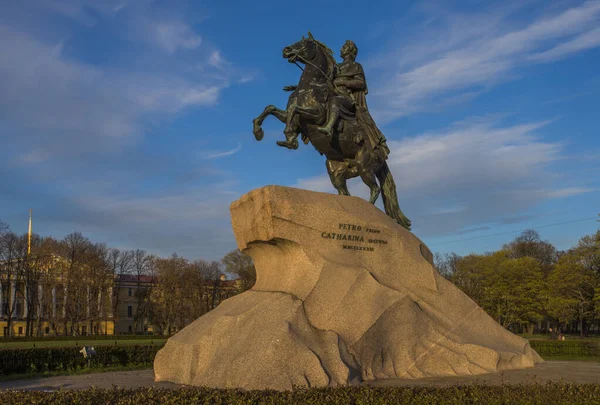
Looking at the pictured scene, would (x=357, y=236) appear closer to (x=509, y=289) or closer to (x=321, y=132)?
(x=321, y=132)

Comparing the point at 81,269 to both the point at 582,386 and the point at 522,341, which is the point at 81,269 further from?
the point at 582,386

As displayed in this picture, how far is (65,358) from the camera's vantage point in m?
16.5

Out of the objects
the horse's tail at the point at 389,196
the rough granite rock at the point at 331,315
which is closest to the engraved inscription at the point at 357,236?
the rough granite rock at the point at 331,315

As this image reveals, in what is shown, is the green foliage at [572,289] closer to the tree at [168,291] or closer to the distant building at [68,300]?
the distant building at [68,300]

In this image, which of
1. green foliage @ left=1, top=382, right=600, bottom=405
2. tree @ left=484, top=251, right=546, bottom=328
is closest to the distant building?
tree @ left=484, top=251, right=546, bottom=328

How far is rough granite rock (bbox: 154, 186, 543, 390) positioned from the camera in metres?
8.70

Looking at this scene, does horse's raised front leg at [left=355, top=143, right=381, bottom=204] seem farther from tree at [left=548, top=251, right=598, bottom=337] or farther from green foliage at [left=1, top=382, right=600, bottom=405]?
tree at [left=548, top=251, right=598, bottom=337]

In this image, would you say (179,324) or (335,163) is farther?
(179,324)

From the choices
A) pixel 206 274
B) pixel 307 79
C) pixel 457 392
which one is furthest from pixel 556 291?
pixel 457 392

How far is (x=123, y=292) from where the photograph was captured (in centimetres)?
8194

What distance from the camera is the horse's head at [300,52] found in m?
12.3

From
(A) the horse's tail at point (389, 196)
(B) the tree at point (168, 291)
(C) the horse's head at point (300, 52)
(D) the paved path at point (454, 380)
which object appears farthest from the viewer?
(B) the tree at point (168, 291)

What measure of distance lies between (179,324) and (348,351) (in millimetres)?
53991

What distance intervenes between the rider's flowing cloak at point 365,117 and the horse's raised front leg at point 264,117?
1.86m
